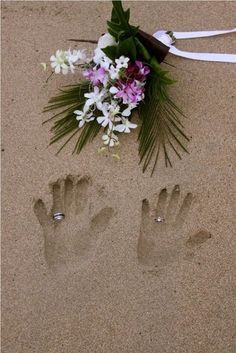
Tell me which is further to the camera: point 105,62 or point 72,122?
point 72,122

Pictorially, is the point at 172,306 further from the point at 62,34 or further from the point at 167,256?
the point at 62,34

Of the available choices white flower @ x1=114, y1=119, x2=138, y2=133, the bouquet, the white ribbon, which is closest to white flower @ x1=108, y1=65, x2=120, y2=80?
the bouquet

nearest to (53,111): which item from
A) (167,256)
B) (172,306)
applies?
(167,256)

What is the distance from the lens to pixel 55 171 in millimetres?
1575

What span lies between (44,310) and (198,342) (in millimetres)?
400

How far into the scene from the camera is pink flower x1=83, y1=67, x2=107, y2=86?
4.84 ft

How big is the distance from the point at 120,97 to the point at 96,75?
90mm

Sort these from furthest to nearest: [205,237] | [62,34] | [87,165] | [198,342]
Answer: [62,34]
[87,165]
[205,237]
[198,342]

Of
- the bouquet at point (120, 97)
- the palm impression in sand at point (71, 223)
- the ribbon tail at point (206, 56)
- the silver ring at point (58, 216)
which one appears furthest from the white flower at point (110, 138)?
the ribbon tail at point (206, 56)

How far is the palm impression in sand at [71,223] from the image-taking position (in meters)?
1.49

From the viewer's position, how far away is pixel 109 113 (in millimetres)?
1487

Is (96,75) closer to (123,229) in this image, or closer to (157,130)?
(157,130)

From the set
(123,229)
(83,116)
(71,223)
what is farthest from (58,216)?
(83,116)

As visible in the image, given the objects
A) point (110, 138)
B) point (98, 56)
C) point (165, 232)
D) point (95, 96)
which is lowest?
point (165, 232)
